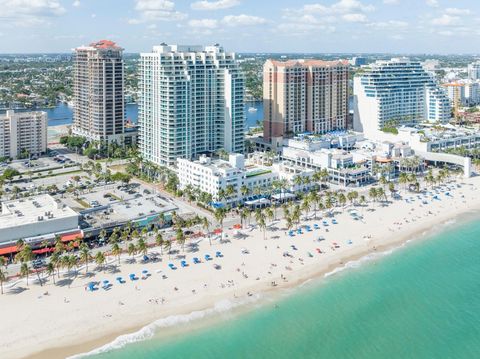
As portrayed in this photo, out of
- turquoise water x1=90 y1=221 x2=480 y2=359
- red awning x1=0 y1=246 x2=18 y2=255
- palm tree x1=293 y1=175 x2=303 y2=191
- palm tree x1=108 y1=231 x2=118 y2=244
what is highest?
palm tree x1=293 y1=175 x2=303 y2=191

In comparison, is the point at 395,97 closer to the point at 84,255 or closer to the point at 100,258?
the point at 100,258

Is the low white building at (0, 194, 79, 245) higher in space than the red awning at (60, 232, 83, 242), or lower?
higher

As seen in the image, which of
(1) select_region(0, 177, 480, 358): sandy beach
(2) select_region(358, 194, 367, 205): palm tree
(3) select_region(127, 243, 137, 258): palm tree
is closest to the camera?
(1) select_region(0, 177, 480, 358): sandy beach

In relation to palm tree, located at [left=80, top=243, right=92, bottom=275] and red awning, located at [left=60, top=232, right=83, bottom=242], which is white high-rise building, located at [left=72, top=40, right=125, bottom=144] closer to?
red awning, located at [left=60, top=232, right=83, bottom=242]

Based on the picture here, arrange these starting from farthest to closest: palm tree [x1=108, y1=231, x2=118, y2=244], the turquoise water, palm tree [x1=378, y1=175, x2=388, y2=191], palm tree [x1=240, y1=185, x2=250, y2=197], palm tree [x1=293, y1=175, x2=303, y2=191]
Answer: palm tree [x1=378, y1=175, x2=388, y2=191] < palm tree [x1=293, y1=175, x2=303, y2=191] < palm tree [x1=240, y1=185, x2=250, y2=197] < palm tree [x1=108, y1=231, x2=118, y2=244] < the turquoise water

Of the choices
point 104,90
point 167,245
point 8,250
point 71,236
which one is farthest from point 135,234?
point 104,90

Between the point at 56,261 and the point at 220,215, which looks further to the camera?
the point at 220,215

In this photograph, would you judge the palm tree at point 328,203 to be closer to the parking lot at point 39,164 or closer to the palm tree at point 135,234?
the palm tree at point 135,234

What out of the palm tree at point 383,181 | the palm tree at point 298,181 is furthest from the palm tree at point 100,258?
the palm tree at point 383,181

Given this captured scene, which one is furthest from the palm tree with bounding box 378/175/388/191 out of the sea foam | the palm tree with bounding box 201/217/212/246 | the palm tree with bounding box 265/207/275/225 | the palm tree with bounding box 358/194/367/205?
the sea foam
